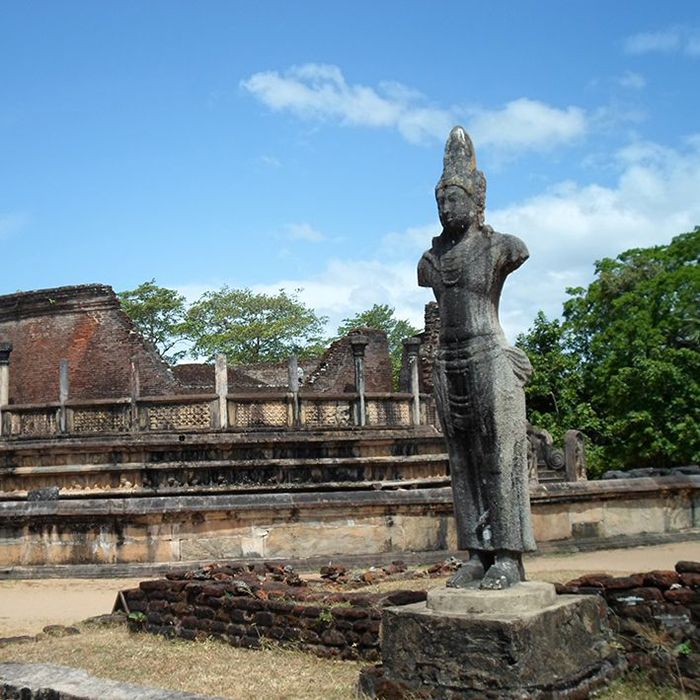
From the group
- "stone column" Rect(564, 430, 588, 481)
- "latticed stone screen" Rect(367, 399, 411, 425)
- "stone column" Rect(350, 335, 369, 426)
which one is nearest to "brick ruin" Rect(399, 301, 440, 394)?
"stone column" Rect(350, 335, 369, 426)

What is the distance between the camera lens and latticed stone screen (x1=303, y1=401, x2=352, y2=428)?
55.3 ft

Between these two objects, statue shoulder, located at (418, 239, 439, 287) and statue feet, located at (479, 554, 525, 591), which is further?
statue shoulder, located at (418, 239, 439, 287)

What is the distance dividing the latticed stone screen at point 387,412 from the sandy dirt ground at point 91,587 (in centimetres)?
767

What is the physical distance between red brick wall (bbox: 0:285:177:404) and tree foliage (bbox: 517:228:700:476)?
11713 mm

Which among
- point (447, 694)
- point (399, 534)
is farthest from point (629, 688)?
point (399, 534)

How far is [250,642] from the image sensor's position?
6258 mm

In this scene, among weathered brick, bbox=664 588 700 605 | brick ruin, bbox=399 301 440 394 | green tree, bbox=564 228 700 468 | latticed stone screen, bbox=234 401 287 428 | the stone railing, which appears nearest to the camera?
weathered brick, bbox=664 588 700 605

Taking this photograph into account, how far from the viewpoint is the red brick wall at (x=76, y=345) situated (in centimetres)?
2989

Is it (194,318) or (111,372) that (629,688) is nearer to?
(111,372)

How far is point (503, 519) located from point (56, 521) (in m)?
7.14

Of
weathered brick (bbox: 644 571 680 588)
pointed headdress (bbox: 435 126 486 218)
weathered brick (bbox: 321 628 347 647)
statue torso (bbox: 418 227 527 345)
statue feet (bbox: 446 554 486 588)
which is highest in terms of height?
pointed headdress (bbox: 435 126 486 218)

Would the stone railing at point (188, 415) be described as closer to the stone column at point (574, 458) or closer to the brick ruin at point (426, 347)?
the stone column at point (574, 458)

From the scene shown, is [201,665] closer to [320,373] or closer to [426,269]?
[426,269]

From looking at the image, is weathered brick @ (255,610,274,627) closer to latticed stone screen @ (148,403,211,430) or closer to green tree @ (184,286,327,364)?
latticed stone screen @ (148,403,211,430)
